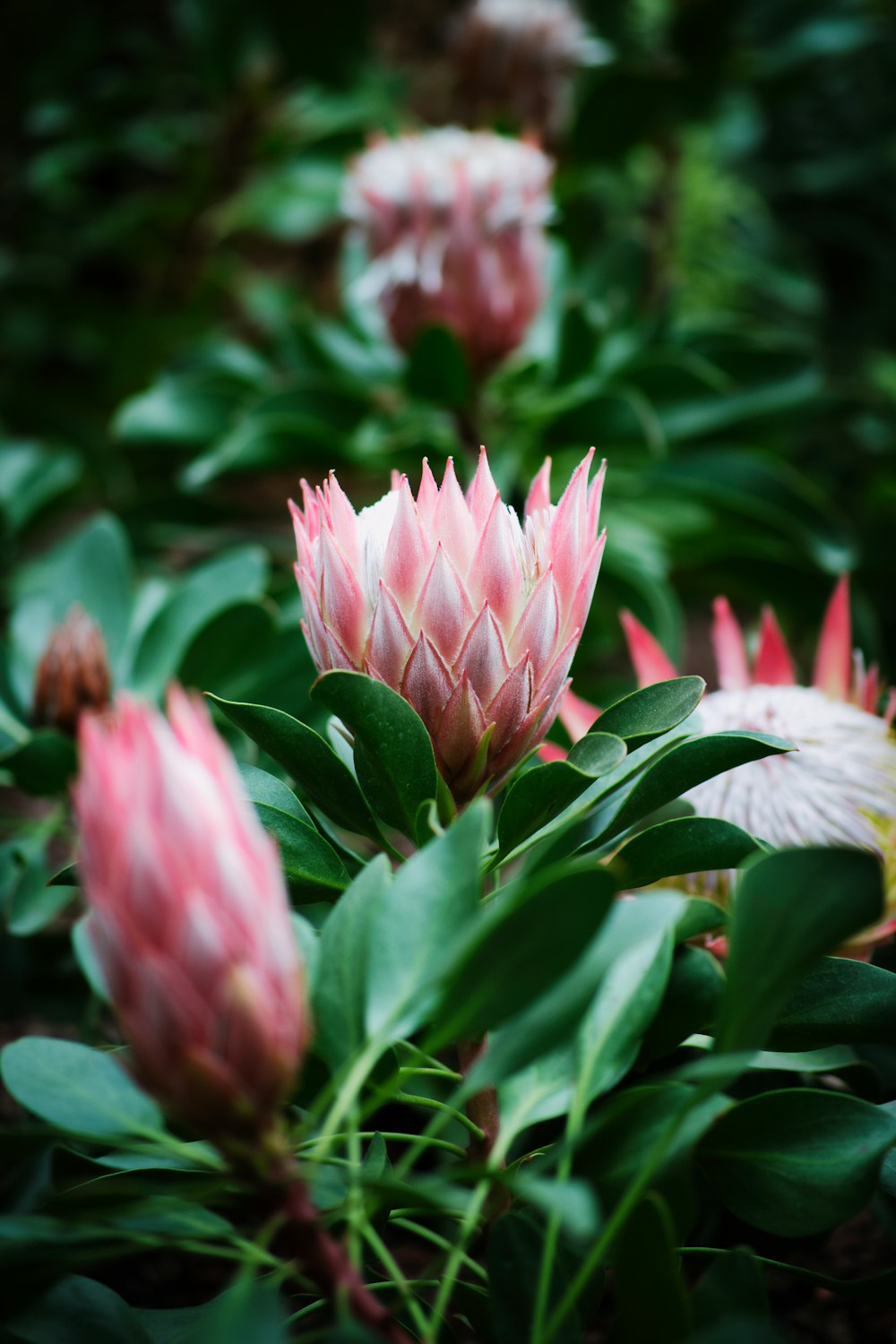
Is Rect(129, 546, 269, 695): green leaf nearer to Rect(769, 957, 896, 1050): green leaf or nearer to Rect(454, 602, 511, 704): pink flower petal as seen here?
Rect(454, 602, 511, 704): pink flower petal

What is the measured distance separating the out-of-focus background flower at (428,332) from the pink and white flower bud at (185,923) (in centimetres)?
43

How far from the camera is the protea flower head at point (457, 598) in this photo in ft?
1.63

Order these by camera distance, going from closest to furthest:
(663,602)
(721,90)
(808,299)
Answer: (663,602) < (721,90) < (808,299)

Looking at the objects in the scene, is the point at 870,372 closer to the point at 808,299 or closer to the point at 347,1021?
the point at 808,299

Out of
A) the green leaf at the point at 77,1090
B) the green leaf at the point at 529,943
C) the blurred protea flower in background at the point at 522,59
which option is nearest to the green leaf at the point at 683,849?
the green leaf at the point at 529,943

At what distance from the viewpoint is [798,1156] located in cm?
47

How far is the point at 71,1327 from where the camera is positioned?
47cm

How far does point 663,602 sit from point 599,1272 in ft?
2.17

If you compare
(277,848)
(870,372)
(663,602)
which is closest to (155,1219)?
(277,848)

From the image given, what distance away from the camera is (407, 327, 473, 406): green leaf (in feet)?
3.47

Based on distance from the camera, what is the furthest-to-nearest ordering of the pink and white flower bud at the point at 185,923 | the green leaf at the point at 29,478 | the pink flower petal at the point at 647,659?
1. the green leaf at the point at 29,478
2. the pink flower petal at the point at 647,659
3. the pink and white flower bud at the point at 185,923

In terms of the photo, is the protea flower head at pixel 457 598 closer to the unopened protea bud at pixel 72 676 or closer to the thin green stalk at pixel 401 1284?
the thin green stalk at pixel 401 1284

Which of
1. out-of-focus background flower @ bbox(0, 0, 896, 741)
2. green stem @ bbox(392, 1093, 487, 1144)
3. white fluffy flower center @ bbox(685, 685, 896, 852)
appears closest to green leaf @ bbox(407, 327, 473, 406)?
out-of-focus background flower @ bbox(0, 0, 896, 741)

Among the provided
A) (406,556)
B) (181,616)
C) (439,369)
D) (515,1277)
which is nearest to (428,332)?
(439,369)
